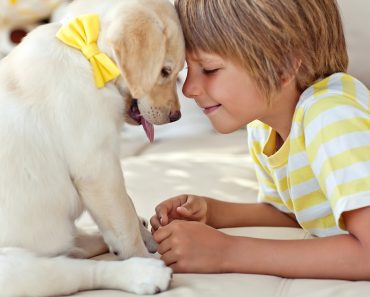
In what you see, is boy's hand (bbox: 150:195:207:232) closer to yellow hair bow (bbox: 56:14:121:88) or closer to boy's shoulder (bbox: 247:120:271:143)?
boy's shoulder (bbox: 247:120:271:143)

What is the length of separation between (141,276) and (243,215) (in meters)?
0.43

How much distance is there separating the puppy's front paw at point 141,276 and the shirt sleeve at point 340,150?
311 millimetres

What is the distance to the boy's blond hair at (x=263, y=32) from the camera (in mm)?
1412

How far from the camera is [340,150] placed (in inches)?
50.0

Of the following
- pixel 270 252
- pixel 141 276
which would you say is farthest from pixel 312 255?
pixel 141 276

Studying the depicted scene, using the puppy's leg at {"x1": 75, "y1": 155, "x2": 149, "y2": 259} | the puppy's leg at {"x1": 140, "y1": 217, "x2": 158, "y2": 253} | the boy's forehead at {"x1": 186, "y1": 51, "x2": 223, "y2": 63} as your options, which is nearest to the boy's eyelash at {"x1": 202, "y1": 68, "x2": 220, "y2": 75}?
the boy's forehead at {"x1": 186, "y1": 51, "x2": 223, "y2": 63}

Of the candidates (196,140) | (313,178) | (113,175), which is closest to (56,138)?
(113,175)

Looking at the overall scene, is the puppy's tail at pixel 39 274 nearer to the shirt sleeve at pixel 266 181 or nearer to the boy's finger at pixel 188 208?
the boy's finger at pixel 188 208

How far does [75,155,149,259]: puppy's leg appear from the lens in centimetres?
136

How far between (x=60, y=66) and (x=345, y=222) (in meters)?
0.57

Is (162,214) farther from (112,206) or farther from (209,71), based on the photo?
(209,71)

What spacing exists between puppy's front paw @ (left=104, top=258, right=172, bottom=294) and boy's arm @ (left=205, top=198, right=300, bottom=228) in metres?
0.34

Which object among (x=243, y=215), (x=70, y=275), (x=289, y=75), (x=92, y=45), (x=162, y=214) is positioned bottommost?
(x=243, y=215)

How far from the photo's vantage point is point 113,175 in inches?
53.9
